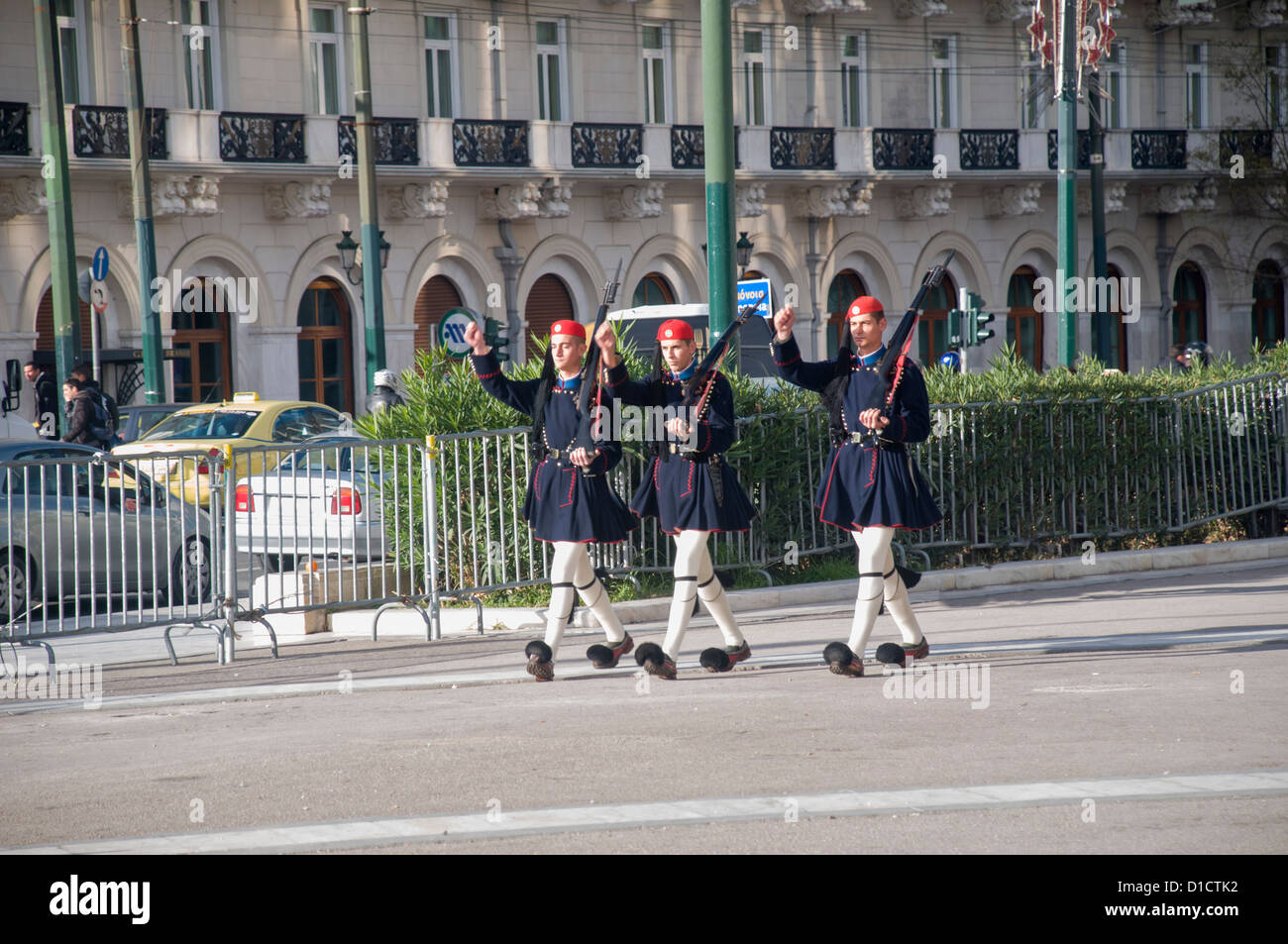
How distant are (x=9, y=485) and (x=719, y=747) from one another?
5.40 metres

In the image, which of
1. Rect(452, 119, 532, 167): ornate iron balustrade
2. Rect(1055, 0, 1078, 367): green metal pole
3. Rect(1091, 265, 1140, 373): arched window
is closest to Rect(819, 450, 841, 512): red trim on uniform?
Rect(1055, 0, 1078, 367): green metal pole

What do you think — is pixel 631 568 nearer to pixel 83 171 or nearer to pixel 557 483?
pixel 557 483

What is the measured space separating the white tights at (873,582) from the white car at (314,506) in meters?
4.09

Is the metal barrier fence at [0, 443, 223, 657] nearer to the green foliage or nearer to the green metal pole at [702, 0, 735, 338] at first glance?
the green foliage

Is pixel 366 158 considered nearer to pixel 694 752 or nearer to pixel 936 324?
pixel 694 752

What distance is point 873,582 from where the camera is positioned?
8.88 m

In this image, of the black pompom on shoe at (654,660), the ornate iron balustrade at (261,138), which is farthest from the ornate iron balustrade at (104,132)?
the black pompom on shoe at (654,660)

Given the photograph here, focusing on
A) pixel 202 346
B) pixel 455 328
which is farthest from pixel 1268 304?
pixel 202 346

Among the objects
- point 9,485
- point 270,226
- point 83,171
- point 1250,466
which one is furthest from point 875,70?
point 9,485

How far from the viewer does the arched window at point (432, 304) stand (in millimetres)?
33281

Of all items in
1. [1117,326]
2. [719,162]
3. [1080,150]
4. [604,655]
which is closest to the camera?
[604,655]

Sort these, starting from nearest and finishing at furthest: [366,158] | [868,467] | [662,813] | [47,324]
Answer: [662,813]
[868,467]
[366,158]
[47,324]

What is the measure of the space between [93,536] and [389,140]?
21563 mm

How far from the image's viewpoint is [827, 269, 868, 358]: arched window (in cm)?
3872
